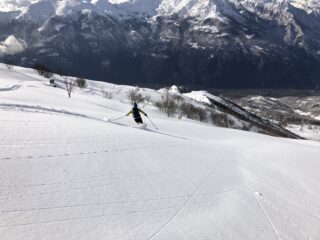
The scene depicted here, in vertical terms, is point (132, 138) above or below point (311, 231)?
above

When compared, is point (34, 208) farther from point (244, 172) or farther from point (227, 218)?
point (244, 172)

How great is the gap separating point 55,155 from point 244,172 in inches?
403

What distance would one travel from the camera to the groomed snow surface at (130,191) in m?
11.6

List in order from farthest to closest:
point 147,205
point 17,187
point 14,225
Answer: point 147,205
point 17,187
point 14,225

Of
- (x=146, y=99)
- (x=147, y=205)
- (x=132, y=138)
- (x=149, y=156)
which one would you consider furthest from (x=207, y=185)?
(x=146, y=99)

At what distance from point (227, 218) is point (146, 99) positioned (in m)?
109

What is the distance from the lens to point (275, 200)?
1828 cm

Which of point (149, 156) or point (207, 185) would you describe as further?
point (149, 156)

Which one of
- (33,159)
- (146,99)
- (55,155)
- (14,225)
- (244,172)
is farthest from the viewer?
(146,99)

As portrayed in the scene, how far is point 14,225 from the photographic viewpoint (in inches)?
418

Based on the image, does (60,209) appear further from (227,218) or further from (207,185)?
(207,185)

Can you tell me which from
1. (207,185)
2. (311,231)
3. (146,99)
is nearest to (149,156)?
(207,185)

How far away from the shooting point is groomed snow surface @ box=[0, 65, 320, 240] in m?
11.6

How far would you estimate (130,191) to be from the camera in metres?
14.3
